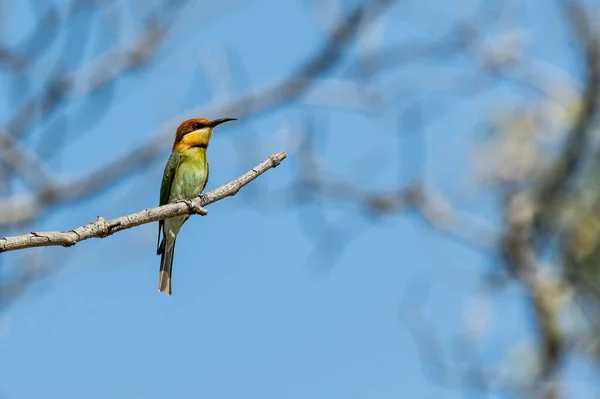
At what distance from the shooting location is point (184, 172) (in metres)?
4.54

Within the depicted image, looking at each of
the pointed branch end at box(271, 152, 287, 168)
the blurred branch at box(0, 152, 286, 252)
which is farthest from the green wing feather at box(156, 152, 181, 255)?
the pointed branch end at box(271, 152, 287, 168)

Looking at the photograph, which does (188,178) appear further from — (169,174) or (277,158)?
(277,158)

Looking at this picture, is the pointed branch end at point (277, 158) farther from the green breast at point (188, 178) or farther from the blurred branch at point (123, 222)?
the green breast at point (188, 178)

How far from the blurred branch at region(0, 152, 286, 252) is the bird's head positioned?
5.46 ft

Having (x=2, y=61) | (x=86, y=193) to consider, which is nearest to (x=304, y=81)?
(x=86, y=193)

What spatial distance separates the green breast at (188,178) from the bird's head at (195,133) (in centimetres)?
9

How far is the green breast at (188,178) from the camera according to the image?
452 cm

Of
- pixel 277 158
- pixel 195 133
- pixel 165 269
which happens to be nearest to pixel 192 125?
pixel 195 133

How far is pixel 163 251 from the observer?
4.37m

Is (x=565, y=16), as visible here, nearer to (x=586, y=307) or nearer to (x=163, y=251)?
(x=586, y=307)

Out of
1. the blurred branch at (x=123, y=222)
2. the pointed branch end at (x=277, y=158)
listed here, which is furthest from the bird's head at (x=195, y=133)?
the pointed branch end at (x=277, y=158)

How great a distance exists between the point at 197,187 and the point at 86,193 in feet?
4.44

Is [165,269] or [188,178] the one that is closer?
[165,269]

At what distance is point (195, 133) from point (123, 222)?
2.12m
